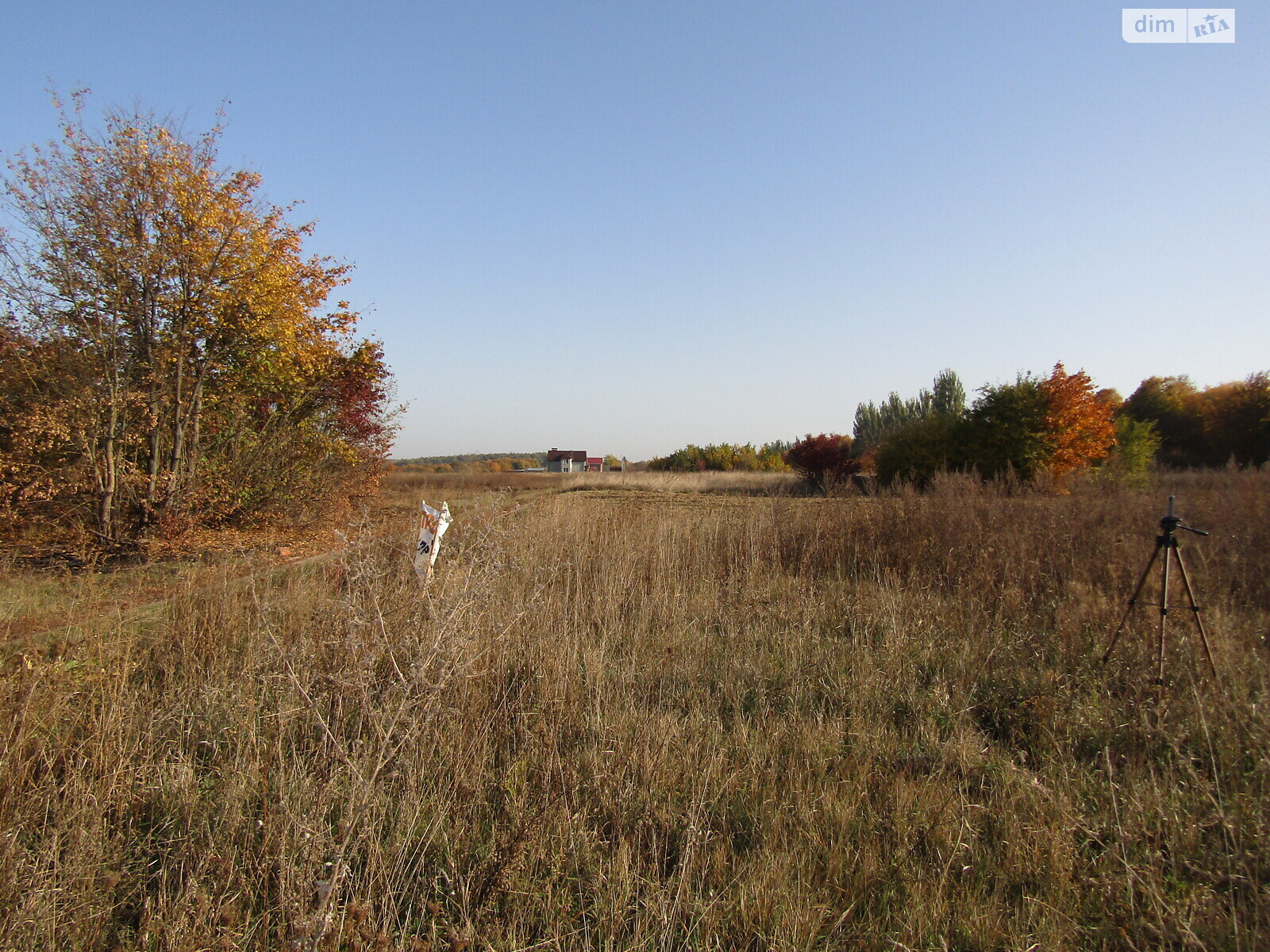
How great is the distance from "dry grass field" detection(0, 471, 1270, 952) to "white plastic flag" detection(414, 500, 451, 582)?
0.61 ft

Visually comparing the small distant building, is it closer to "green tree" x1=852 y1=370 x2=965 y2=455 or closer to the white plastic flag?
"green tree" x1=852 y1=370 x2=965 y2=455

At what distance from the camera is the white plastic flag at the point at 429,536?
3.83m

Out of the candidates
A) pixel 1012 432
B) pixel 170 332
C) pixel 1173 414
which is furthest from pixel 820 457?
pixel 170 332

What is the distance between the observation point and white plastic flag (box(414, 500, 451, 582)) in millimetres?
3832

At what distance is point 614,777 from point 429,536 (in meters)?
2.03

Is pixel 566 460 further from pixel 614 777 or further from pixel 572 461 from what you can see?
pixel 614 777

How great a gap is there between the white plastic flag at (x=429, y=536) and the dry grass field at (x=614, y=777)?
0.19m

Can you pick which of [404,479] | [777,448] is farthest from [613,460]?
[404,479]

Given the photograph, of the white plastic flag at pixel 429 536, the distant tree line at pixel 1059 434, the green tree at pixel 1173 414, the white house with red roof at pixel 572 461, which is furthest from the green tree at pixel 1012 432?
the white house with red roof at pixel 572 461

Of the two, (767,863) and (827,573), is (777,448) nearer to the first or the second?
(827,573)

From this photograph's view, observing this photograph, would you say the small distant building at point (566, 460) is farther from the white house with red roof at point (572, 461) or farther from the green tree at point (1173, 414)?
the green tree at point (1173, 414)

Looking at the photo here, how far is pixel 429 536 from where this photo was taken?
158 inches

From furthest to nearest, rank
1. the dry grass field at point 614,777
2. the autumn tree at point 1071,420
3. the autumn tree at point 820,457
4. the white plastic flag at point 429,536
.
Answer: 1. the autumn tree at point 820,457
2. the autumn tree at point 1071,420
3. the white plastic flag at point 429,536
4. the dry grass field at point 614,777

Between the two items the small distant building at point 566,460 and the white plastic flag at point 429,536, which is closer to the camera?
the white plastic flag at point 429,536
